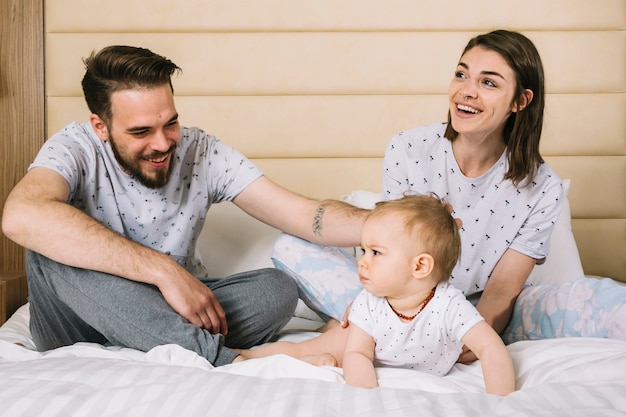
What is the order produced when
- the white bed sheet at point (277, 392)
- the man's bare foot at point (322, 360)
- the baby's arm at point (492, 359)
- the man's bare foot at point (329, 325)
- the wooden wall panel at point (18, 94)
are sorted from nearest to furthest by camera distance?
the white bed sheet at point (277, 392), the baby's arm at point (492, 359), the man's bare foot at point (322, 360), the man's bare foot at point (329, 325), the wooden wall panel at point (18, 94)

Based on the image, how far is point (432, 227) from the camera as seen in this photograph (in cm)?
149

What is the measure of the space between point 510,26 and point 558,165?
56 centimetres

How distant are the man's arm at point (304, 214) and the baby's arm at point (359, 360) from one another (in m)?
0.47

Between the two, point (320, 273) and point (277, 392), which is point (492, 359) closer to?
point (277, 392)

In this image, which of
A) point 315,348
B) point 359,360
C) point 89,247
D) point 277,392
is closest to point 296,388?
point 277,392

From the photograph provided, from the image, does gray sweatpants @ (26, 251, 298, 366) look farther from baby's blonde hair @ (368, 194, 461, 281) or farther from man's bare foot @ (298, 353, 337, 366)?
baby's blonde hair @ (368, 194, 461, 281)

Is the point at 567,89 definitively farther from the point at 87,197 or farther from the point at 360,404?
the point at 360,404

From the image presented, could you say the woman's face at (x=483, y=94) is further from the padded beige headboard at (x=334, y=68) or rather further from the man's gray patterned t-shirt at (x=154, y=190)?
the padded beige headboard at (x=334, y=68)

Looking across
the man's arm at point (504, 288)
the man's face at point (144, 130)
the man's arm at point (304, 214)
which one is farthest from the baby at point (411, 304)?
the man's face at point (144, 130)

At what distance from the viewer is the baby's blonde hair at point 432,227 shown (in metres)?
1.49

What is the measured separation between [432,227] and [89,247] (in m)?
0.80

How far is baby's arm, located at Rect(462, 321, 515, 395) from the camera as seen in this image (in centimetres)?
140

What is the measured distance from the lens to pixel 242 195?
2.12 metres

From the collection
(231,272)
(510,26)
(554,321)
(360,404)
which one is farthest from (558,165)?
(360,404)
